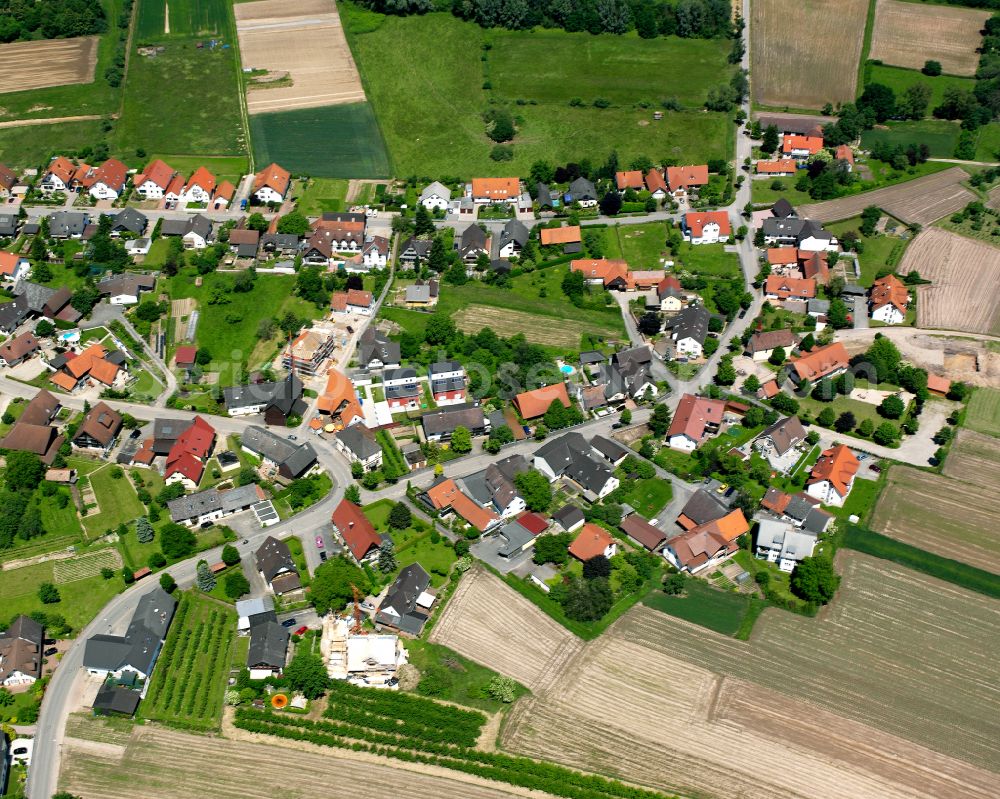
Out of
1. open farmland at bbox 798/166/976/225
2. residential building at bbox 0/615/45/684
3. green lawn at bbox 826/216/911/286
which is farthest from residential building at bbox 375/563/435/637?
open farmland at bbox 798/166/976/225

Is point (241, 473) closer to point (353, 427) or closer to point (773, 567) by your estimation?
point (353, 427)

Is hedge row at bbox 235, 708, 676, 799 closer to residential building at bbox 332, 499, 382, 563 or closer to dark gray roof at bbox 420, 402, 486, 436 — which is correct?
residential building at bbox 332, 499, 382, 563

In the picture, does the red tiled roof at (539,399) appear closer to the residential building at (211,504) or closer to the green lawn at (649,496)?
the green lawn at (649,496)

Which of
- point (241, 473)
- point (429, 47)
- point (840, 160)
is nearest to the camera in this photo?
point (241, 473)

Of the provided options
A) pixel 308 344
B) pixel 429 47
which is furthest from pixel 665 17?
pixel 308 344

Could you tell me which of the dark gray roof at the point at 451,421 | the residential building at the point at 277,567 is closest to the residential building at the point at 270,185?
the dark gray roof at the point at 451,421

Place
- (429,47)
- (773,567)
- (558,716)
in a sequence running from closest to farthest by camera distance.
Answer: (558,716) → (773,567) → (429,47)
